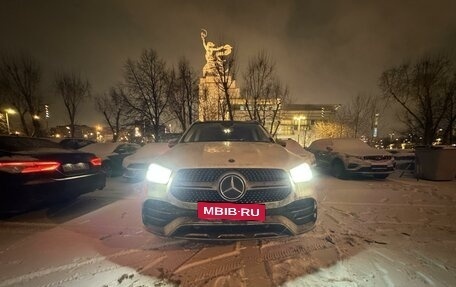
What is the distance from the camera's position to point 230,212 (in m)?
2.46

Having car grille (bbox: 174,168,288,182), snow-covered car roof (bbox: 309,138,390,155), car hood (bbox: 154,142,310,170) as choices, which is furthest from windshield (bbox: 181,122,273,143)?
snow-covered car roof (bbox: 309,138,390,155)

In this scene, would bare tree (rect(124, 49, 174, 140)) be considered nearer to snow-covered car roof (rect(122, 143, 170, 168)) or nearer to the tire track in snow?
snow-covered car roof (rect(122, 143, 170, 168))

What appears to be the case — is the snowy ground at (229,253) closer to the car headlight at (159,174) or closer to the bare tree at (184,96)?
the car headlight at (159,174)

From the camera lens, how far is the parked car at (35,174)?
12.6 feet

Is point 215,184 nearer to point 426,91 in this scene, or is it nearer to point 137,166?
point 137,166

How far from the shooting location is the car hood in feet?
8.66

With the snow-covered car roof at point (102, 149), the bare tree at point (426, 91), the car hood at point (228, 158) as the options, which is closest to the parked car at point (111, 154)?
the snow-covered car roof at point (102, 149)

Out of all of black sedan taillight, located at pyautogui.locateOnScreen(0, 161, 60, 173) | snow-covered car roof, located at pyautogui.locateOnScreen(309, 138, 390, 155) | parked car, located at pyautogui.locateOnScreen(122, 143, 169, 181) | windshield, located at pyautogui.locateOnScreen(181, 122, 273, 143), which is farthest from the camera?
snow-covered car roof, located at pyautogui.locateOnScreen(309, 138, 390, 155)

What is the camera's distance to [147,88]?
22719 mm

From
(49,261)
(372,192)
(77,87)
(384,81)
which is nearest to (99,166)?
(49,261)

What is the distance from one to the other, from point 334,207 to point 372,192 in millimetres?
2263

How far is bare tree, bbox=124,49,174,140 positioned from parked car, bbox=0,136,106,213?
1862 centimetres

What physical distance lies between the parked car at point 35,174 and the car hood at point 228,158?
7.75 feet

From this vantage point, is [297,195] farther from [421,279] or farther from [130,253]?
[130,253]
